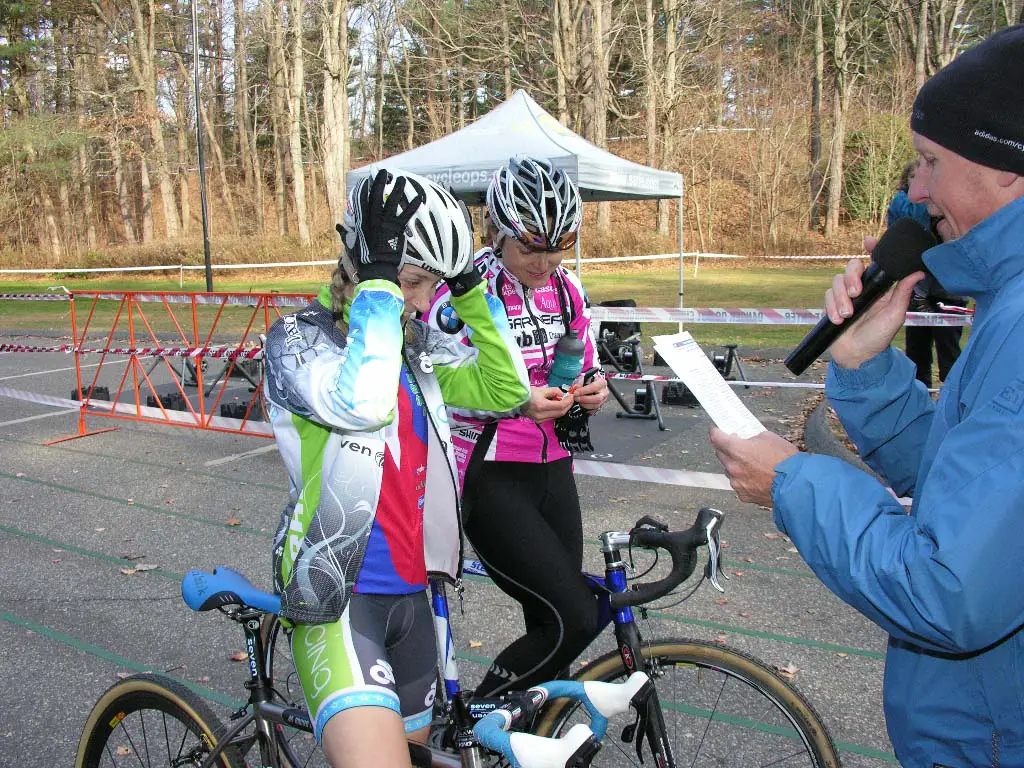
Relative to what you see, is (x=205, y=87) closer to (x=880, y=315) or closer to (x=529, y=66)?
(x=529, y=66)

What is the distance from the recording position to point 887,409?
1.82 m

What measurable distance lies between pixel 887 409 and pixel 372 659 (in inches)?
53.1

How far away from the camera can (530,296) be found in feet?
11.0

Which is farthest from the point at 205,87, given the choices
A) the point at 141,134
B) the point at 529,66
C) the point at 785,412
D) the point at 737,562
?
the point at 737,562

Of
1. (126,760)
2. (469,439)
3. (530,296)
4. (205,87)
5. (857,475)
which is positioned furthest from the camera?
(205,87)

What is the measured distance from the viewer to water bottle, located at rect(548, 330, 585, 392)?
10.7 feet

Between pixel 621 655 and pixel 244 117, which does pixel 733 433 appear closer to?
pixel 621 655

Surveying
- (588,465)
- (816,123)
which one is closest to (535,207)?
(588,465)

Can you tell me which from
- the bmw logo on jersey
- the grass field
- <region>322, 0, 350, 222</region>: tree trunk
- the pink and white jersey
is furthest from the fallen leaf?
<region>322, 0, 350, 222</region>: tree trunk

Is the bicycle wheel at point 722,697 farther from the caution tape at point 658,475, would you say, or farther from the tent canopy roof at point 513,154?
the tent canopy roof at point 513,154

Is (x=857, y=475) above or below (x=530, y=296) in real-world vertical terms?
below

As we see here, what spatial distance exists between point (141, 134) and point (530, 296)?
48.9 metres

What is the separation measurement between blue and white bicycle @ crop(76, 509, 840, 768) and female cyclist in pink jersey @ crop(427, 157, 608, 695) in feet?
0.72

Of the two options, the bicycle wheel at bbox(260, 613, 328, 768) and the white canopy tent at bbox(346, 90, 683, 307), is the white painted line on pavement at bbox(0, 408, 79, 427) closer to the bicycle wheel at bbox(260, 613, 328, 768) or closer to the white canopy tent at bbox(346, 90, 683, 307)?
the white canopy tent at bbox(346, 90, 683, 307)
